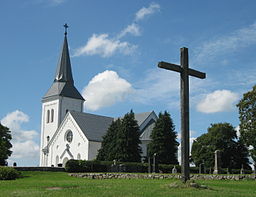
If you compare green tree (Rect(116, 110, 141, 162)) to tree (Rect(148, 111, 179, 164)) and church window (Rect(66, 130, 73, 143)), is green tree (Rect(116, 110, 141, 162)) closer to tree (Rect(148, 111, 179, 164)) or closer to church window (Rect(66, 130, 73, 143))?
tree (Rect(148, 111, 179, 164))

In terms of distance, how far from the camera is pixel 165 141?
154 feet

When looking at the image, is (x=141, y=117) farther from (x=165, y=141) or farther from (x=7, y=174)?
(x=7, y=174)

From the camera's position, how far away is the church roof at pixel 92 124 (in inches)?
2228

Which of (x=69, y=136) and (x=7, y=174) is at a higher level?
(x=69, y=136)

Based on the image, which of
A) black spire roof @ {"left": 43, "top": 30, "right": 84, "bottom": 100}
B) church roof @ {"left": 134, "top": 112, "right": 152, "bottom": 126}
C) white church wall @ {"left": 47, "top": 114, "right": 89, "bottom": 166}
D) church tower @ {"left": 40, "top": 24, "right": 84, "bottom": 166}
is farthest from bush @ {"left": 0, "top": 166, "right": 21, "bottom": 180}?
black spire roof @ {"left": 43, "top": 30, "right": 84, "bottom": 100}

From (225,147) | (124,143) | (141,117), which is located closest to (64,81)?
(141,117)

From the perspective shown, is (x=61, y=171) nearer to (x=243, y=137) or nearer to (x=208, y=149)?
(x=243, y=137)

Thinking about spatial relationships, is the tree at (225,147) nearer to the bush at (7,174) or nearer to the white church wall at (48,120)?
the white church wall at (48,120)

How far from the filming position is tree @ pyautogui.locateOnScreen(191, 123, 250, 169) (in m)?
50.6

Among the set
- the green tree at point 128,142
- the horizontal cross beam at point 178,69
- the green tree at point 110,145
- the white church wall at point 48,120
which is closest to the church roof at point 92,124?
the green tree at point 110,145

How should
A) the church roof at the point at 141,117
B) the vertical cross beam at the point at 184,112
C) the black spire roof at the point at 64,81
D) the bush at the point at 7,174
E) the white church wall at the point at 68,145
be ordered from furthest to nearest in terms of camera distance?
the black spire roof at the point at 64,81
the church roof at the point at 141,117
the white church wall at the point at 68,145
the bush at the point at 7,174
the vertical cross beam at the point at 184,112

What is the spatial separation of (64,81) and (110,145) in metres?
24.2

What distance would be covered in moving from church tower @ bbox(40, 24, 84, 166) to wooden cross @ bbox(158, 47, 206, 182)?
52598 mm

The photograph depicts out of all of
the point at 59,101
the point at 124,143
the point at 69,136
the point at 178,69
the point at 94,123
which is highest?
the point at 59,101
